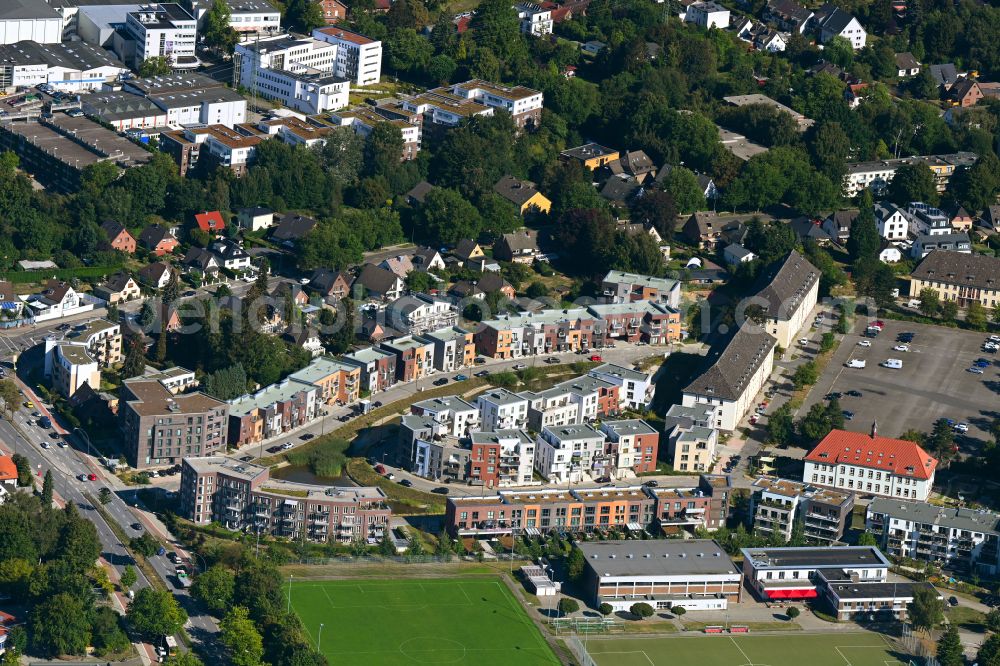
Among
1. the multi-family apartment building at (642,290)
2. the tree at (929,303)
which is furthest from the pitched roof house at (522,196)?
the tree at (929,303)

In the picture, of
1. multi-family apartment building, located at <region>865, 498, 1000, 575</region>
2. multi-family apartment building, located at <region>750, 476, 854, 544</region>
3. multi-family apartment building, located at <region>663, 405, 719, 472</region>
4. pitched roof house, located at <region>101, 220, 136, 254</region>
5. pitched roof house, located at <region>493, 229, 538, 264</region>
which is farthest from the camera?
pitched roof house, located at <region>493, 229, 538, 264</region>

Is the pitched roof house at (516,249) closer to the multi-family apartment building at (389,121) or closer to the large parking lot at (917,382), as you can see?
the multi-family apartment building at (389,121)

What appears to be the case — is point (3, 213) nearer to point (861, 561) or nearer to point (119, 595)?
point (119, 595)

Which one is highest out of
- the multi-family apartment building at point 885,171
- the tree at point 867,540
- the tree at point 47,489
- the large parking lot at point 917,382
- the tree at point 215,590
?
the multi-family apartment building at point 885,171

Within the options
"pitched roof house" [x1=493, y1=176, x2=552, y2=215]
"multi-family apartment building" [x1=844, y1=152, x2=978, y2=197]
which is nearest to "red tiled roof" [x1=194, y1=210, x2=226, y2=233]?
"pitched roof house" [x1=493, y1=176, x2=552, y2=215]

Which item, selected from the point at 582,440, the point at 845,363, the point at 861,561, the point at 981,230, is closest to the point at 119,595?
the point at 582,440

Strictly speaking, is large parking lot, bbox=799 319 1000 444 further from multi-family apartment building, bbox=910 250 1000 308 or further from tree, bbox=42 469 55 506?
tree, bbox=42 469 55 506

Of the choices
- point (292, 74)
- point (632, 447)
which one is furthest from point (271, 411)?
point (292, 74)
